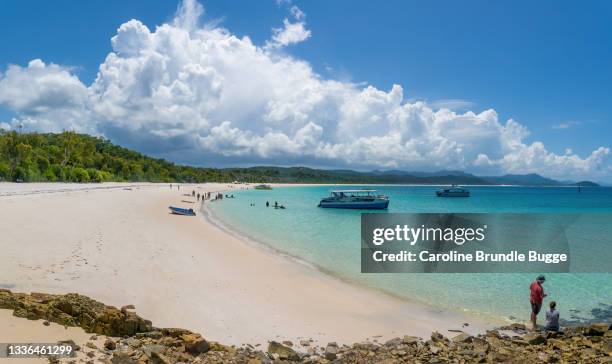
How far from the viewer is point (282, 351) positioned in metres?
8.30

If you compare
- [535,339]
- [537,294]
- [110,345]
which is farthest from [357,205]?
[110,345]

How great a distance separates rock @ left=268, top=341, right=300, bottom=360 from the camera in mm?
8094

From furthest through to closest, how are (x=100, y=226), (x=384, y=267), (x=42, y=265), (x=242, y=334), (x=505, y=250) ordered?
(x=505, y=250), (x=100, y=226), (x=384, y=267), (x=42, y=265), (x=242, y=334)

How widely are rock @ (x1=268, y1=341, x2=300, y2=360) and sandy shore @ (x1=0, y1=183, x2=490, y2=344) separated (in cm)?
94

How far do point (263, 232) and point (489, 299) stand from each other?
2058cm

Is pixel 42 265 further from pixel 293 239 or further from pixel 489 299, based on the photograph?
pixel 293 239

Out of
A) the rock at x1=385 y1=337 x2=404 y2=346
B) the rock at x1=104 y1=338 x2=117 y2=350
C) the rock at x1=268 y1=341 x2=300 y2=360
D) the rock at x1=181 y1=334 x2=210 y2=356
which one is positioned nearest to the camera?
the rock at x1=104 y1=338 x2=117 y2=350

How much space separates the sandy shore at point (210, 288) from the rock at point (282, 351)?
3.08 ft

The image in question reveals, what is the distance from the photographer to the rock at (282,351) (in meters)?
8.09

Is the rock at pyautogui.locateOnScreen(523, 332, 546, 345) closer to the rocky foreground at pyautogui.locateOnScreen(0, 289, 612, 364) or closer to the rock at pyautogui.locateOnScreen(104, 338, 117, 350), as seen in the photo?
the rocky foreground at pyautogui.locateOnScreen(0, 289, 612, 364)

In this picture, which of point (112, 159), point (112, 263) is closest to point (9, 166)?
point (112, 159)

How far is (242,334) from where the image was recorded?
9.69 meters

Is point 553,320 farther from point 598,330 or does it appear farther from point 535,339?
point 535,339

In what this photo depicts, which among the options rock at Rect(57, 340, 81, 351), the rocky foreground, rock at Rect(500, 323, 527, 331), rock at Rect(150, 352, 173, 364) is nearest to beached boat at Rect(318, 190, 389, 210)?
rock at Rect(500, 323, 527, 331)
